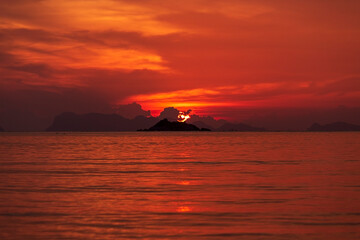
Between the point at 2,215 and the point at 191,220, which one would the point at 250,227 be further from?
the point at 2,215

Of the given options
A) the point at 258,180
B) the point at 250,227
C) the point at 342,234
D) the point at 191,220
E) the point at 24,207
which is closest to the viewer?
the point at 342,234

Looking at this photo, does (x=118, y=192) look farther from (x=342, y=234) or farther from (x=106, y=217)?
(x=342, y=234)

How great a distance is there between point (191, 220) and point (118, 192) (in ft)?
33.6

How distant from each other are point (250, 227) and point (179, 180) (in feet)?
60.4

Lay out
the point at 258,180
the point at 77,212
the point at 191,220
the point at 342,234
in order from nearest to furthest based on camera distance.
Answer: the point at 342,234 → the point at 191,220 → the point at 77,212 → the point at 258,180

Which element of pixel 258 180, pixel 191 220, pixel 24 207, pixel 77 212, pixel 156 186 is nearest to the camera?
pixel 191 220

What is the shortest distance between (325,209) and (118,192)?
13169 millimetres

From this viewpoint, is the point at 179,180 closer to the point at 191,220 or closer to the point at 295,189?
the point at 295,189

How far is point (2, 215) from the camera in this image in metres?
23.1

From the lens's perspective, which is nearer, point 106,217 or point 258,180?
point 106,217

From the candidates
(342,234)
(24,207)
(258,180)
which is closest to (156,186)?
(258,180)

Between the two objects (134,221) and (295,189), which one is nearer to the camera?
(134,221)

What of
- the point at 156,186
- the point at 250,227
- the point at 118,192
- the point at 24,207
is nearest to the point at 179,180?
the point at 156,186

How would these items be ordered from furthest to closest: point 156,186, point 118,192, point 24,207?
point 156,186
point 118,192
point 24,207
